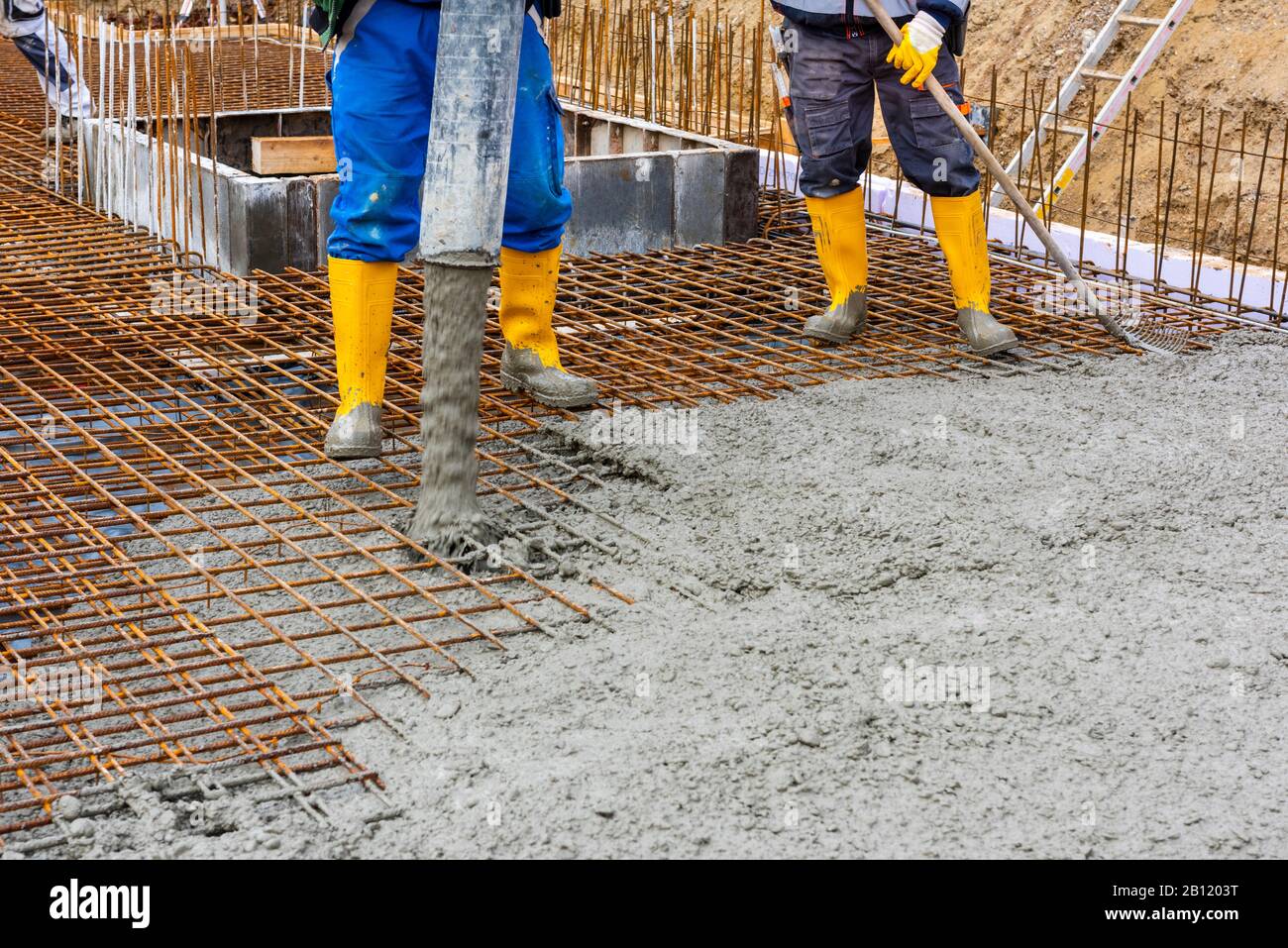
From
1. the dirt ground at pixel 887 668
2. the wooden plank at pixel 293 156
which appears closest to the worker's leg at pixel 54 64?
the wooden plank at pixel 293 156

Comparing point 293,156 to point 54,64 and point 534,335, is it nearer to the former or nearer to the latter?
point 54,64

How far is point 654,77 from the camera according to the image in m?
6.80

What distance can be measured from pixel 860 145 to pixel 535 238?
3.69 feet

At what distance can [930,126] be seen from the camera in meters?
4.23

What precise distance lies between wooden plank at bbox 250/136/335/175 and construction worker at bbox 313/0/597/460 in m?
2.69

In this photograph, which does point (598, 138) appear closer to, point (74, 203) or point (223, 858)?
point (74, 203)

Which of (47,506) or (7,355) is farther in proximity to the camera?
(7,355)

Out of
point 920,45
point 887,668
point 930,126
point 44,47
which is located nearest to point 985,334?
point 930,126

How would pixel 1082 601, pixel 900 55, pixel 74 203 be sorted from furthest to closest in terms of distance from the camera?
pixel 74 203 < pixel 900 55 < pixel 1082 601

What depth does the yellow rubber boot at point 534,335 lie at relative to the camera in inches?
150

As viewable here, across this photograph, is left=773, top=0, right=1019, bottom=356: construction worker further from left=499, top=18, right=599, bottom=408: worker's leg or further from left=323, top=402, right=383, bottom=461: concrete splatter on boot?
left=323, top=402, right=383, bottom=461: concrete splatter on boot

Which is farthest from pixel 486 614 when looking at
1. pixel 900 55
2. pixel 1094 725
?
pixel 900 55

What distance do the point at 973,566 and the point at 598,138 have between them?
3.94 metres

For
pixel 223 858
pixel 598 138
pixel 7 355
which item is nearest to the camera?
pixel 223 858
